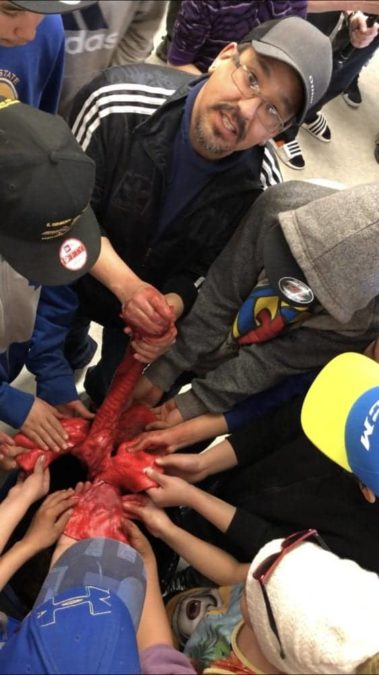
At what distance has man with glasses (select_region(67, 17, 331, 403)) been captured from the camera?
120 centimetres

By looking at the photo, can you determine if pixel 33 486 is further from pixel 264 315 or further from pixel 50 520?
pixel 264 315

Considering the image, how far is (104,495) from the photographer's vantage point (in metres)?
1.17

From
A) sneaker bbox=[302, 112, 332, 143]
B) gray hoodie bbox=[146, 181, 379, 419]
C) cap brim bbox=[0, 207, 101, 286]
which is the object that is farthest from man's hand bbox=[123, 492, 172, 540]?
sneaker bbox=[302, 112, 332, 143]

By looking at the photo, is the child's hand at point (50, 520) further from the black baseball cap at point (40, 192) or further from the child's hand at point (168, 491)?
the black baseball cap at point (40, 192)

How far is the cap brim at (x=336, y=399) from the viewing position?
1078 mm

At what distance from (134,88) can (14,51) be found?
0.78 feet

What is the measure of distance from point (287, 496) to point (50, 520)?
1.38 ft

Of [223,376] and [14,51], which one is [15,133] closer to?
[14,51]

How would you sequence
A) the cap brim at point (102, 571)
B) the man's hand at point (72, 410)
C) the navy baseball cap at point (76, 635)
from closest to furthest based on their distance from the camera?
the navy baseball cap at point (76, 635) < the cap brim at point (102, 571) < the man's hand at point (72, 410)

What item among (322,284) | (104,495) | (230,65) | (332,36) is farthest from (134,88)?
(332,36)

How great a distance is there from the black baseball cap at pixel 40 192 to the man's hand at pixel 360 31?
6.54 ft

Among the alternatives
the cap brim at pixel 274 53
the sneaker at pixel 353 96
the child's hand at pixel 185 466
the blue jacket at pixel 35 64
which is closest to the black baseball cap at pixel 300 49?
the cap brim at pixel 274 53

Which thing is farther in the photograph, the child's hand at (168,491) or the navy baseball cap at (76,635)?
the child's hand at (168,491)

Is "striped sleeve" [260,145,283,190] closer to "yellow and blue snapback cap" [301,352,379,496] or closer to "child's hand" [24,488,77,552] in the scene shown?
"yellow and blue snapback cap" [301,352,379,496]
